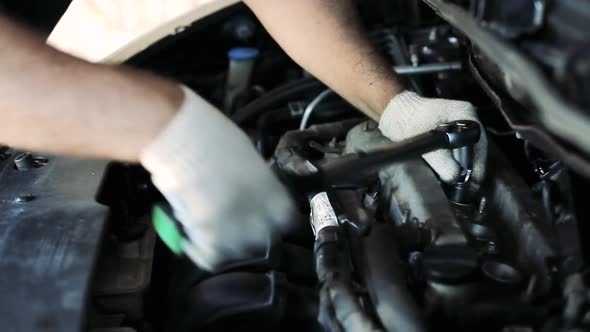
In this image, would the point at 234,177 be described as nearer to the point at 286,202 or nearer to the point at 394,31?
the point at 286,202

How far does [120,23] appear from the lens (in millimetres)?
1421

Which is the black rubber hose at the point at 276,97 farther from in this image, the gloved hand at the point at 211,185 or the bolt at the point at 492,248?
the bolt at the point at 492,248

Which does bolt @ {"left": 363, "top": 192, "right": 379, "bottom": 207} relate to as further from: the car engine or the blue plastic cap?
the blue plastic cap

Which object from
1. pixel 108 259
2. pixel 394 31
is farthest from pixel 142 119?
pixel 394 31

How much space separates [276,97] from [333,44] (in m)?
0.27

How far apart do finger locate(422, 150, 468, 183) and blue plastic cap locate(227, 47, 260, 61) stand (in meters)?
0.84

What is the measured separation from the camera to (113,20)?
56.5 inches

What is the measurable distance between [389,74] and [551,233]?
56 cm

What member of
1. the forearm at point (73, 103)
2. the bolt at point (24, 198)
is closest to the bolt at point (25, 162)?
the bolt at point (24, 198)

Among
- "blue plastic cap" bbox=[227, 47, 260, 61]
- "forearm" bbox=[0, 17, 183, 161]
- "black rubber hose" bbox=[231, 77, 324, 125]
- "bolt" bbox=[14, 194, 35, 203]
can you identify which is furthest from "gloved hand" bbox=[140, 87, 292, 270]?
"blue plastic cap" bbox=[227, 47, 260, 61]

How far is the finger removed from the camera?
36.5 inches

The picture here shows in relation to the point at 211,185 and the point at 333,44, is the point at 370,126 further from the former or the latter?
the point at 211,185

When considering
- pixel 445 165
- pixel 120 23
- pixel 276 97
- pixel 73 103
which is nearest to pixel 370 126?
pixel 445 165

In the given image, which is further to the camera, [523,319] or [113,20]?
[113,20]
